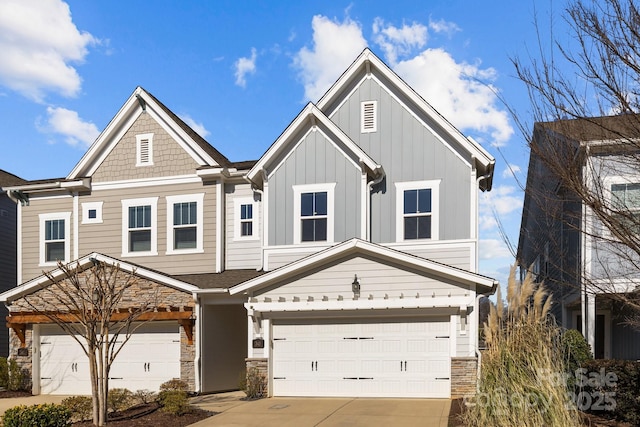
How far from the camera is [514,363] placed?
336 inches

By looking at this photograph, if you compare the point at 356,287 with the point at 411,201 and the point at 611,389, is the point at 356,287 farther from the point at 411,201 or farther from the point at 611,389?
the point at 611,389

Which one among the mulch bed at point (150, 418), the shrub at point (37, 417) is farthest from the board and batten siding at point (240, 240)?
the shrub at point (37, 417)

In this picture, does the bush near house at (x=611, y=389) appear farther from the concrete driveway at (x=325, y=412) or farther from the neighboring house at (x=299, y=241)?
the neighboring house at (x=299, y=241)

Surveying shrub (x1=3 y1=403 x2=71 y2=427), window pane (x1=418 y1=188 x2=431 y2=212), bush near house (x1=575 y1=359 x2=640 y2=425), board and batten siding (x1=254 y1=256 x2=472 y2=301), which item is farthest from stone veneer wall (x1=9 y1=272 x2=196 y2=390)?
bush near house (x1=575 y1=359 x2=640 y2=425)

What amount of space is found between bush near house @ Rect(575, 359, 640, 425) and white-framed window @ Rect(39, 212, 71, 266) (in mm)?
15765

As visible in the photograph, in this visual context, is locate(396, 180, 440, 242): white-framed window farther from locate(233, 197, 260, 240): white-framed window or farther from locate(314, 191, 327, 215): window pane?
locate(233, 197, 260, 240): white-framed window

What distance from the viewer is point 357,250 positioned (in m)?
15.4

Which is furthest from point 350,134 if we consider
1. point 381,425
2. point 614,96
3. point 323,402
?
point 614,96

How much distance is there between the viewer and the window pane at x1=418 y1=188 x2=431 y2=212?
16.4 meters

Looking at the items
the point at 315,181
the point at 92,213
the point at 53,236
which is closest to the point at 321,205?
the point at 315,181

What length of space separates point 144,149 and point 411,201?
28.4ft

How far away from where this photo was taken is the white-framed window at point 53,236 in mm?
19922

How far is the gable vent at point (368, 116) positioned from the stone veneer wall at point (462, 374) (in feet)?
22.0

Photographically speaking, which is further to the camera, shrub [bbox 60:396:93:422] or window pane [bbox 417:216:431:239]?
window pane [bbox 417:216:431:239]
